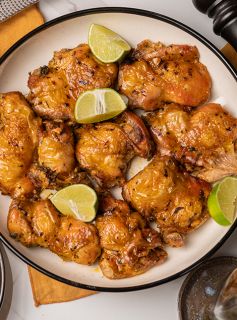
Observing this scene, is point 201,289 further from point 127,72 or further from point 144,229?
point 127,72

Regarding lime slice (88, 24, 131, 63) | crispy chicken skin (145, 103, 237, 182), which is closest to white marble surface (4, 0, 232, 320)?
lime slice (88, 24, 131, 63)

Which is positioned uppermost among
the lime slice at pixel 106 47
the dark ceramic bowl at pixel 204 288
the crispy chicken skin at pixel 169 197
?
the lime slice at pixel 106 47

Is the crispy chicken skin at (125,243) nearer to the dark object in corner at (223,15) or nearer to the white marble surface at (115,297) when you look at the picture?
the white marble surface at (115,297)

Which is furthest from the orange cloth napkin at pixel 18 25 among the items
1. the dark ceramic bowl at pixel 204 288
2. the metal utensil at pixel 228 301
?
the metal utensil at pixel 228 301

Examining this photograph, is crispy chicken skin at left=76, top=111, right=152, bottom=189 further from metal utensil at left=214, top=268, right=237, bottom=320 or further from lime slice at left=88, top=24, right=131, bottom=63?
metal utensil at left=214, top=268, right=237, bottom=320

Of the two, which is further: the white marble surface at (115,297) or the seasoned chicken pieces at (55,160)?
the white marble surface at (115,297)

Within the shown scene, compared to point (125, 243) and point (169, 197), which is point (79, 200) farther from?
point (169, 197)
